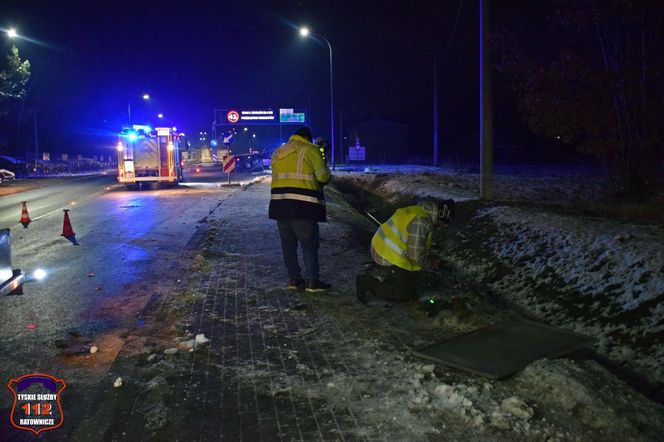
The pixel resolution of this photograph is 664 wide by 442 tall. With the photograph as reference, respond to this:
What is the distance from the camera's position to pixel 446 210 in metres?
6.07

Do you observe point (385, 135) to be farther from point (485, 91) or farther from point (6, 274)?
point (6, 274)

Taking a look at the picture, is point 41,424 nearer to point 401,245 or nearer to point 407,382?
point 407,382

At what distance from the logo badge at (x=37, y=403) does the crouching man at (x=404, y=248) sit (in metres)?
3.24

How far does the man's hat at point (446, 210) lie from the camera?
603 centimetres

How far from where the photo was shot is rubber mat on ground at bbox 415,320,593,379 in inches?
172

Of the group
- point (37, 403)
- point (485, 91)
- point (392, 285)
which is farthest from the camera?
point (485, 91)

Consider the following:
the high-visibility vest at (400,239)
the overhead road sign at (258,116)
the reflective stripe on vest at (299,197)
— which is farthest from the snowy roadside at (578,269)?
the overhead road sign at (258,116)

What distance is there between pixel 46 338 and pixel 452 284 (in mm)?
4572

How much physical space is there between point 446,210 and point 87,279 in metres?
5.12

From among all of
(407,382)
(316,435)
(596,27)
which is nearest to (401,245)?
(407,382)

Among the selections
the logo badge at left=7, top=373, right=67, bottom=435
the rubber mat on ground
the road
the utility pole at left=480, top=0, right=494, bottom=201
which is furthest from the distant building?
the logo badge at left=7, top=373, right=67, bottom=435

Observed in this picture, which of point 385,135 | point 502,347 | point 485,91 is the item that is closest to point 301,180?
point 502,347

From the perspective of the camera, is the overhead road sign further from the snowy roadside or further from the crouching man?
the crouching man

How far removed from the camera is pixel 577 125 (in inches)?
491
